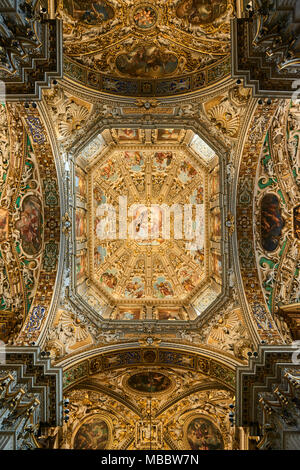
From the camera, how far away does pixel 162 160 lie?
16.9m

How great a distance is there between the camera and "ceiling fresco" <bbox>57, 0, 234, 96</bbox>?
1059 cm

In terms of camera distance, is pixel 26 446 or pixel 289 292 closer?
pixel 26 446

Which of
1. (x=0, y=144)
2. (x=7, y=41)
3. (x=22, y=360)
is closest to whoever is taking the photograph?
(x=7, y=41)

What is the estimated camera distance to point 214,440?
12.6 meters

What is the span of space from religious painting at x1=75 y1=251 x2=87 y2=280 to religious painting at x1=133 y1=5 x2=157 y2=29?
9.72 m

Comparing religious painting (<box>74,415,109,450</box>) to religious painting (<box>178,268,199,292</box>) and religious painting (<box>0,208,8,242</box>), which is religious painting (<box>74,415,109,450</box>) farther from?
religious painting (<box>0,208,8,242</box>)

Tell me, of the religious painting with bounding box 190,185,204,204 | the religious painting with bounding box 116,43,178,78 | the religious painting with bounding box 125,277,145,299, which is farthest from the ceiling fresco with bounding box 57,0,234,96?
the religious painting with bounding box 125,277,145,299

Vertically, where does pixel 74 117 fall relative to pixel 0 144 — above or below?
above

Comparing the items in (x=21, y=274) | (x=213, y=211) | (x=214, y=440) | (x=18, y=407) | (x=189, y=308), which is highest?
(x=213, y=211)

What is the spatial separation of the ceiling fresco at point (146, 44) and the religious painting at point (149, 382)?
11.8 metres

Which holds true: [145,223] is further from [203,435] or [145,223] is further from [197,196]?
[203,435]

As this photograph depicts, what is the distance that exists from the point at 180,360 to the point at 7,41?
→ 12333 millimetres
